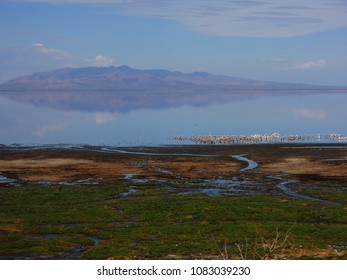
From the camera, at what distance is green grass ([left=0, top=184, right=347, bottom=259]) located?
2558 cm

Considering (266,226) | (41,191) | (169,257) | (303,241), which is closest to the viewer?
(169,257)

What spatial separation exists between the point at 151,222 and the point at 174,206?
448 cm

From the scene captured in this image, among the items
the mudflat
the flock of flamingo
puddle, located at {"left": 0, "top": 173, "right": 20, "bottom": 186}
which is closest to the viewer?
the mudflat

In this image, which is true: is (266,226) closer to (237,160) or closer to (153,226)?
(153,226)

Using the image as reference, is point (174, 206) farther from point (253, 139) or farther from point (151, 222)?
point (253, 139)

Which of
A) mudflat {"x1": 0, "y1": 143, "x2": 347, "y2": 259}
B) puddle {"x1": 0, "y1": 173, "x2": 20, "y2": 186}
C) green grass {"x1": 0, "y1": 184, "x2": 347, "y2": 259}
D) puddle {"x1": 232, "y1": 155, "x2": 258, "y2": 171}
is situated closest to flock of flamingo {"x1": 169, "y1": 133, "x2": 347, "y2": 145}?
puddle {"x1": 232, "y1": 155, "x2": 258, "y2": 171}

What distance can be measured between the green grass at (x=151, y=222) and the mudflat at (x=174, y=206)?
61mm

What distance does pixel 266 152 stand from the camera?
71.8 m

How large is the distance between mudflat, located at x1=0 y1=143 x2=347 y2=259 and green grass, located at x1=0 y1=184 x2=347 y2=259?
6 centimetres

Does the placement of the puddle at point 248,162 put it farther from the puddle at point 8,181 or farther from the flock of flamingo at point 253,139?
the puddle at point 8,181

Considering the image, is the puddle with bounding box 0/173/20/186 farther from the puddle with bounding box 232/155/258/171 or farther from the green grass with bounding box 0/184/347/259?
the puddle with bounding box 232/155/258/171

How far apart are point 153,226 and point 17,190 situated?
1709cm
